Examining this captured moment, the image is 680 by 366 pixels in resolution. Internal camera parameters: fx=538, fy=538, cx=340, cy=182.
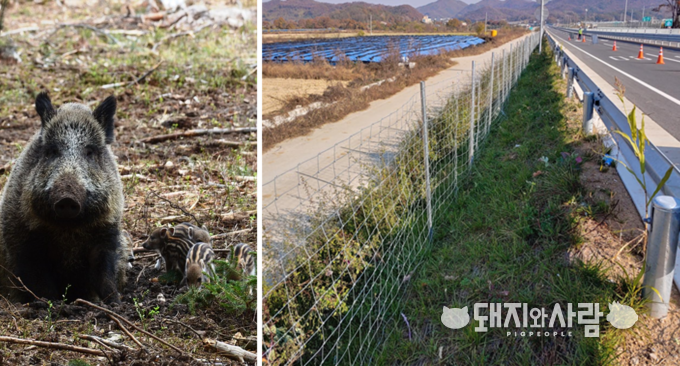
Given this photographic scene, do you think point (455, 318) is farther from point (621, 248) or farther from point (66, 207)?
point (66, 207)

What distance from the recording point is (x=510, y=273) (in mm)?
4363

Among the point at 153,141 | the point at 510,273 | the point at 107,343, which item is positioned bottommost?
the point at 510,273

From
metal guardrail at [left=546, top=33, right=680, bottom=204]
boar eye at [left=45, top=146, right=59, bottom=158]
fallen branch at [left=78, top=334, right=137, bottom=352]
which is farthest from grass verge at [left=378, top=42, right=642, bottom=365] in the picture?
boar eye at [left=45, top=146, right=59, bottom=158]

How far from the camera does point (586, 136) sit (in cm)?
704

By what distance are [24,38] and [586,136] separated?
1118 centimetres

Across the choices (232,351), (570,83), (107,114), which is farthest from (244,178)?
(570,83)

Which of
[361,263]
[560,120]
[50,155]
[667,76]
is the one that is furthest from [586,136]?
[667,76]

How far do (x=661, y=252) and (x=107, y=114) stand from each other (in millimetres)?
3917


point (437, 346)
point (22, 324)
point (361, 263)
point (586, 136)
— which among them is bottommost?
point (437, 346)

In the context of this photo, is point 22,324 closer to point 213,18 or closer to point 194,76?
point 194,76

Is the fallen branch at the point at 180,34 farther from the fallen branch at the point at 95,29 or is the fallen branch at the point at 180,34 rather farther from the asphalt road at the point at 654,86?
the asphalt road at the point at 654,86

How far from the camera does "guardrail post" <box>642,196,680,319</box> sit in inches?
124

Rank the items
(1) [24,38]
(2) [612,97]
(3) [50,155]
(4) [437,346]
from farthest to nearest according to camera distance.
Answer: (1) [24,38] → (2) [612,97] → (4) [437,346] → (3) [50,155]

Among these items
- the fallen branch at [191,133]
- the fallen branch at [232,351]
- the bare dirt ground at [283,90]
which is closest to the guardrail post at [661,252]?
the fallen branch at [232,351]
